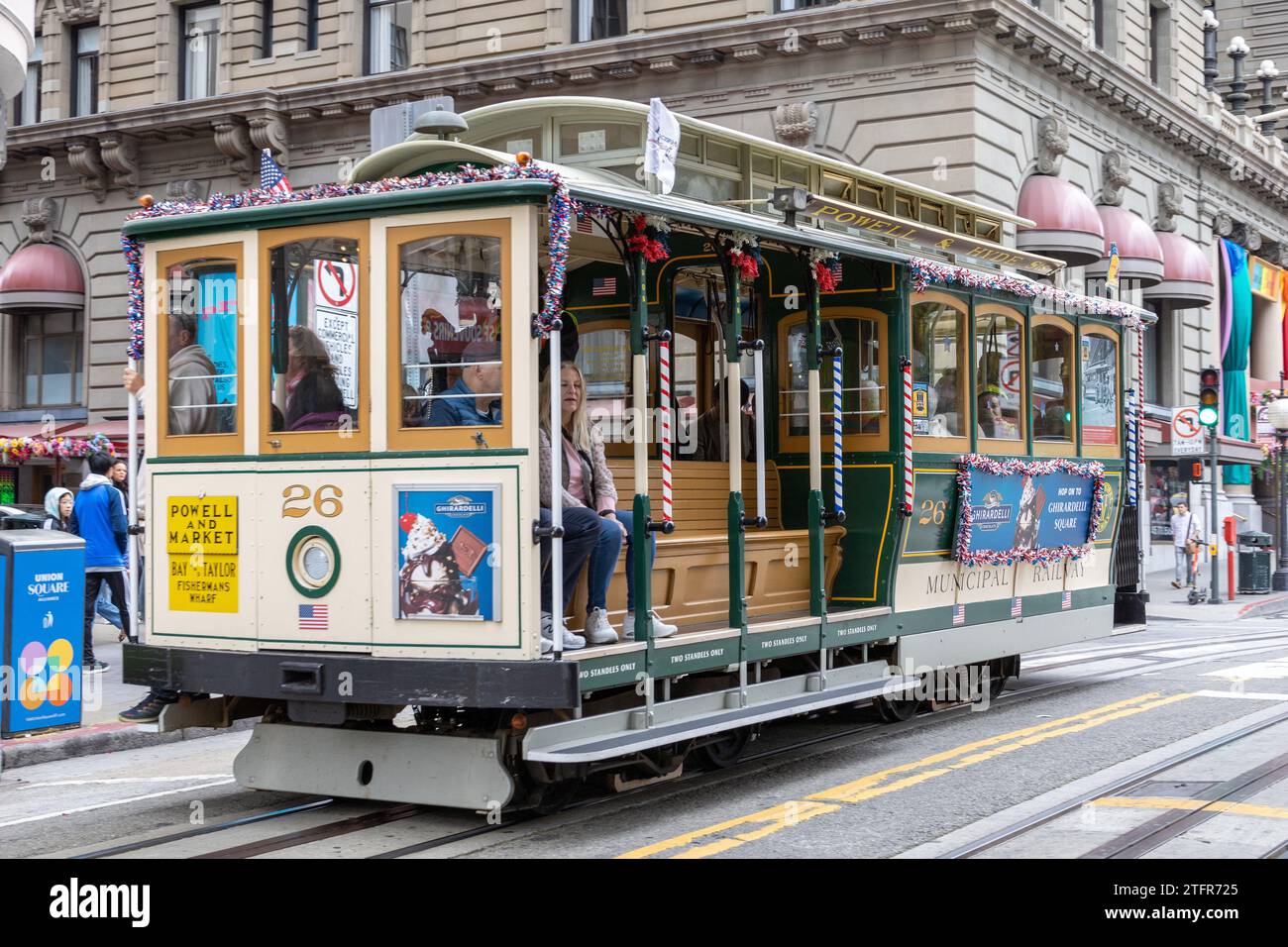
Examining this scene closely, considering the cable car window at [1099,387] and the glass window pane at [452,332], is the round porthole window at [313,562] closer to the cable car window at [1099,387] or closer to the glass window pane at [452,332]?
the glass window pane at [452,332]

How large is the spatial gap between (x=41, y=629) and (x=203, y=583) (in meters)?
2.97

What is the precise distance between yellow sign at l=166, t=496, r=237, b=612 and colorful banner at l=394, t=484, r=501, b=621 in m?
1.12

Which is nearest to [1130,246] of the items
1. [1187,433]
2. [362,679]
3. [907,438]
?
[1187,433]

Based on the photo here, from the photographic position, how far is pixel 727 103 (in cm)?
2602

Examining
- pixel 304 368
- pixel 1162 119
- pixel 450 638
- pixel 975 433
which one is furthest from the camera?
pixel 1162 119

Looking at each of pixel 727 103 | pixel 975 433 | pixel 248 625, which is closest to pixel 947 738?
pixel 975 433

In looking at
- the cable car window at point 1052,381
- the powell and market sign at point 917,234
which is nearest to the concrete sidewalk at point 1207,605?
the cable car window at point 1052,381

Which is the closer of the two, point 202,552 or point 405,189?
point 405,189

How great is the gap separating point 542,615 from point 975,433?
16.2 ft

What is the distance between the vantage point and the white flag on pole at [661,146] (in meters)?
8.26

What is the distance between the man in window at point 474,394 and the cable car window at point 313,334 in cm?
56

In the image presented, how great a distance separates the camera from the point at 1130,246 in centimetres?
2847

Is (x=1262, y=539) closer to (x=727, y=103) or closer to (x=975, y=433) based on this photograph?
(x=727, y=103)

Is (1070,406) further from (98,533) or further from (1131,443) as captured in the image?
(98,533)
